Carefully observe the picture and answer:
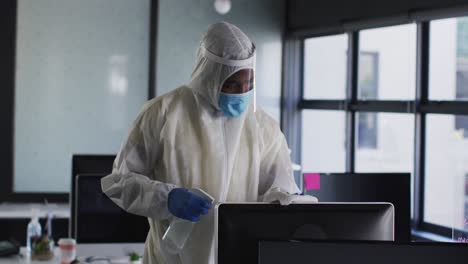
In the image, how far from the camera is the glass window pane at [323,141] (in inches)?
208

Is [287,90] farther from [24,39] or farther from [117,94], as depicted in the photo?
[24,39]

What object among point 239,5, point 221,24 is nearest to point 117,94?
point 239,5

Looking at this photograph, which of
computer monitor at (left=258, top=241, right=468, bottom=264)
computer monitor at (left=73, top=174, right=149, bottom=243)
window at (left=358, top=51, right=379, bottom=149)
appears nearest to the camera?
computer monitor at (left=258, top=241, right=468, bottom=264)

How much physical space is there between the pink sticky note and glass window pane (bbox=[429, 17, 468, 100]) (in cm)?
158

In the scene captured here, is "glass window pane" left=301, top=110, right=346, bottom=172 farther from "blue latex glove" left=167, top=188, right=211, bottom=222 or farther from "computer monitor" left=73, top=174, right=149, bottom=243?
"blue latex glove" left=167, top=188, right=211, bottom=222

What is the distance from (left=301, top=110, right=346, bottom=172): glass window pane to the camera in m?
5.27

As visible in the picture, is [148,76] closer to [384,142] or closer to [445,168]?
[384,142]

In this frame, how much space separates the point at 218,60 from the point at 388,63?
2402 millimetres

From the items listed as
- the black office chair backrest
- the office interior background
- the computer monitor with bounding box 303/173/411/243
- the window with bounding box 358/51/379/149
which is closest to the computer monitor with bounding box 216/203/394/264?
the computer monitor with bounding box 303/173/411/243

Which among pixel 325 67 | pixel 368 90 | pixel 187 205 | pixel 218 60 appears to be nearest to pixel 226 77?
pixel 218 60

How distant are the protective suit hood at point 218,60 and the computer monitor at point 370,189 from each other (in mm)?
576

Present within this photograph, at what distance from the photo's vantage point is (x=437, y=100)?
411 cm

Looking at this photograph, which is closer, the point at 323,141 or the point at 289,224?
the point at 289,224

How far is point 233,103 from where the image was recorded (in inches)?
95.8
